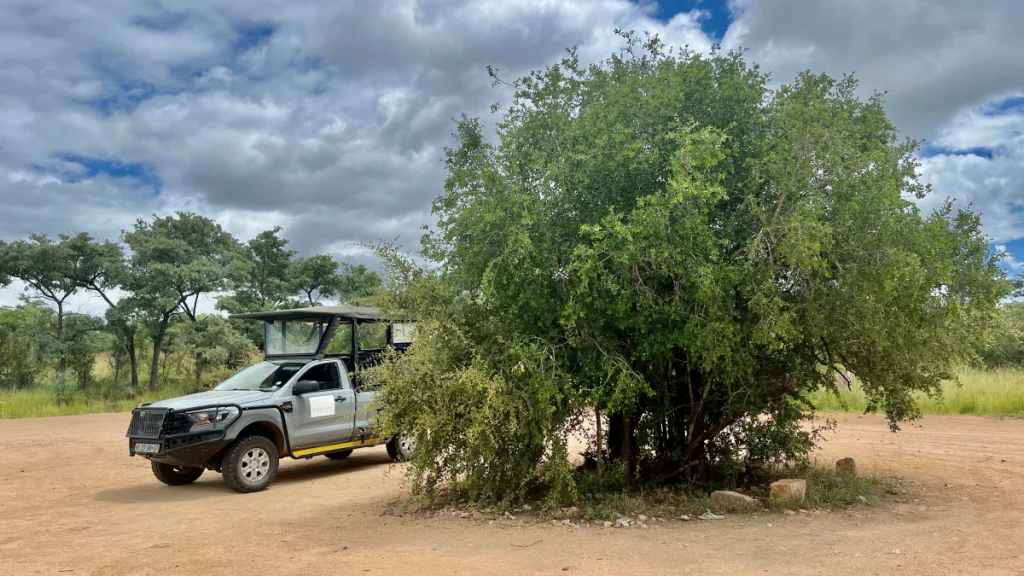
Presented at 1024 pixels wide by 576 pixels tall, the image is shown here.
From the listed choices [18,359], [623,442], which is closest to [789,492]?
[623,442]

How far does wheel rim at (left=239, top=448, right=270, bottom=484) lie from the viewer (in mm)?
11180

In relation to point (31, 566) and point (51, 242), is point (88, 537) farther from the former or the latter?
point (51, 242)

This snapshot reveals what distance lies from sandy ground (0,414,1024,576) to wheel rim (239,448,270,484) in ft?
1.01

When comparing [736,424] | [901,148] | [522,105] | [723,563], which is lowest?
[723,563]

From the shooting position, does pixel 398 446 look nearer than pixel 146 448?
No

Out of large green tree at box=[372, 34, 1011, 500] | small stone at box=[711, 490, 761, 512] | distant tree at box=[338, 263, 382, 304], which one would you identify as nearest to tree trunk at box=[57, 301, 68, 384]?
distant tree at box=[338, 263, 382, 304]

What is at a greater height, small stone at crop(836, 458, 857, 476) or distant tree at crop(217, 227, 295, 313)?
distant tree at crop(217, 227, 295, 313)

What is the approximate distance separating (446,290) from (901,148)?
5977 millimetres

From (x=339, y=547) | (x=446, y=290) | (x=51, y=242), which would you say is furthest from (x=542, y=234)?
(x=51, y=242)

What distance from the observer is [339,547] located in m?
7.86

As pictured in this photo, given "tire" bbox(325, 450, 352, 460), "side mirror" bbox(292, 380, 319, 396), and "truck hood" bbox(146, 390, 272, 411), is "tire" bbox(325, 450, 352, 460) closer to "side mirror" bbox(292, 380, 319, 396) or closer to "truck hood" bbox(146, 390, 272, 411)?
"side mirror" bbox(292, 380, 319, 396)

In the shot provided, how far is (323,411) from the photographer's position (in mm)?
12352

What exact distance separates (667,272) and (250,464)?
702cm

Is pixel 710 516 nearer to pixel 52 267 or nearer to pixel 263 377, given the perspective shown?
pixel 263 377
